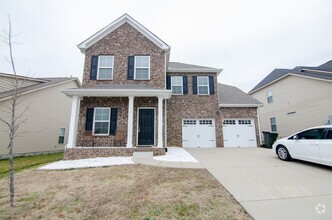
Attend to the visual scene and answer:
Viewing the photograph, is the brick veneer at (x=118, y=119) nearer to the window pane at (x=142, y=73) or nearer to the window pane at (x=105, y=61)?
the window pane at (x=142, y=73)

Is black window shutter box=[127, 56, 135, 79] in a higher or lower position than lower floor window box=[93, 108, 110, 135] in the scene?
higher

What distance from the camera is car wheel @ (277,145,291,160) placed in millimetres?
6332

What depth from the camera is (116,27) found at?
10609mm

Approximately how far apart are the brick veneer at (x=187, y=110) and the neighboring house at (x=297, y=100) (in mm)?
7888

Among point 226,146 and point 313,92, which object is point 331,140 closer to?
point 226,146

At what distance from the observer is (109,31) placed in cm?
1051

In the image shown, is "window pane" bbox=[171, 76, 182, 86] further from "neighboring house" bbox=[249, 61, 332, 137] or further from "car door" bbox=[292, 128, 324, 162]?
"neighboring house" bbox=[249, 61, 332, 137]

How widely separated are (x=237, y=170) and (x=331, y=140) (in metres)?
3.29

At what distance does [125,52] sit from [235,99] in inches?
374

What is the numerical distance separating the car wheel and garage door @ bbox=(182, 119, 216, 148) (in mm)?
4838

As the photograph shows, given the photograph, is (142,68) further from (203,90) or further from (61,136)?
(61,136)

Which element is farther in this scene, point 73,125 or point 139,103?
point 139,103

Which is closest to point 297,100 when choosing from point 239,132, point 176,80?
point 239,132

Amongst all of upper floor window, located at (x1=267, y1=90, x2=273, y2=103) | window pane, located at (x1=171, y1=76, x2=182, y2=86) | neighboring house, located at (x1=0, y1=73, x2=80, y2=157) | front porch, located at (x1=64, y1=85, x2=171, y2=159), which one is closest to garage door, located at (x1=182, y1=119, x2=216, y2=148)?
front porch, located at (x1=64, y1=85, x2=171, y2=159)
